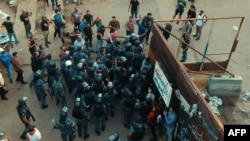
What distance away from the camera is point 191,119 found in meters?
9.02

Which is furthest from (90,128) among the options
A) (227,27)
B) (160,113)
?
(227,27)

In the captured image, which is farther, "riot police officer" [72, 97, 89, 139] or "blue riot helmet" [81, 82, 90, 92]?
"blue riot helmet" [81, 82, 90, 92]

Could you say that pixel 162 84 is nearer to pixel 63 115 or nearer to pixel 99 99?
pixel 99 99

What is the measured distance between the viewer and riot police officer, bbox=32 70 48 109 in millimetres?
11133

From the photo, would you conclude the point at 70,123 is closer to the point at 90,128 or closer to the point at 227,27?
the point at 90,128

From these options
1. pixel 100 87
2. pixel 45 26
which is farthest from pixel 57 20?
pixel 100 87

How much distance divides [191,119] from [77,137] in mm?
3840

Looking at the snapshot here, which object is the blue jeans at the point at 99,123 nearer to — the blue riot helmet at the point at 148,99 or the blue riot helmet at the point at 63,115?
the blue riot helmet at the point at 63,115

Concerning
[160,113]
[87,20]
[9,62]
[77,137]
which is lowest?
[77,137]

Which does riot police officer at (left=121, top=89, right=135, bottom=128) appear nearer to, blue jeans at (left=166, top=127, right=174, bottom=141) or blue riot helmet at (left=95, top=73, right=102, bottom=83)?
blue riot helmet at (left=95, top=73, right=102, bottom=83)

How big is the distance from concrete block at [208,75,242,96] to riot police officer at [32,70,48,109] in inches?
214

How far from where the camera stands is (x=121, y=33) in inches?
612

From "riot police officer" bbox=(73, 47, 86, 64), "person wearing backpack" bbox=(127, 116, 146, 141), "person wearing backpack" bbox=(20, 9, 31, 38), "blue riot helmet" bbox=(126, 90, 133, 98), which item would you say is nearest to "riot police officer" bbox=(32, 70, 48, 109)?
"riot police officer" bbox=(73, 47, 86, 64)

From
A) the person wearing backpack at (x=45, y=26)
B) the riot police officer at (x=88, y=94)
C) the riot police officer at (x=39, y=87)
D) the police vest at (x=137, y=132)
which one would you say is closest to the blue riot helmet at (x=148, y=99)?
the police vest at (x=137, y=132)
